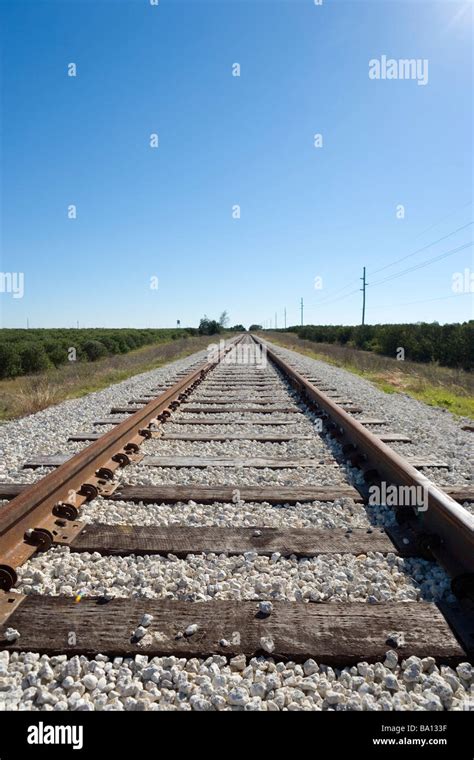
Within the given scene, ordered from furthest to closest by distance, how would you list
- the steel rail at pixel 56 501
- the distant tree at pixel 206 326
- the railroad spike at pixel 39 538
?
the distant tree at pixel 206 326 → the railroad spike at pixel 39 538 → the steel rail at pixel 56 501

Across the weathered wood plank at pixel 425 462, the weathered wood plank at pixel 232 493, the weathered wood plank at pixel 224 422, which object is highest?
the weathered wood plank at pixel 224 422

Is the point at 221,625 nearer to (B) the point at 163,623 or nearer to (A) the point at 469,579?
(B) the point at 163,623

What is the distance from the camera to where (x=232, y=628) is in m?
1.89

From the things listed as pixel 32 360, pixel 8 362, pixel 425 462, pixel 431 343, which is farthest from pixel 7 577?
pixel 431 343

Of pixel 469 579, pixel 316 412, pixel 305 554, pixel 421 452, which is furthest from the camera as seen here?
pixel 316 412

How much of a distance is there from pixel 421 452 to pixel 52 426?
14.4 feet

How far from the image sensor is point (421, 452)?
475 cm

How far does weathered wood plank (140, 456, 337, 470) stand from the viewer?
4.17 metres

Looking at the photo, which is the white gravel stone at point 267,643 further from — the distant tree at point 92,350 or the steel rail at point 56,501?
the distant tree at point 92,350

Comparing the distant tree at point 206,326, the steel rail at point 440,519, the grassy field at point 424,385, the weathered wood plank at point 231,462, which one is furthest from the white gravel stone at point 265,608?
the distant tree at point 206,326

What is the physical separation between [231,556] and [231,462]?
1.77m

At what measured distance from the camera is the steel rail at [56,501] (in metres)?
2.42

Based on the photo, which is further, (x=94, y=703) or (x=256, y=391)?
(x=256, y=391)
